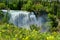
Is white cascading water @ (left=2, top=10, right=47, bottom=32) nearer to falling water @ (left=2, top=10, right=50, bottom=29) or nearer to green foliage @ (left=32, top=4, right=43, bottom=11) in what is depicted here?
falling water @ (left=2, top=10, right=50, bottom=29)

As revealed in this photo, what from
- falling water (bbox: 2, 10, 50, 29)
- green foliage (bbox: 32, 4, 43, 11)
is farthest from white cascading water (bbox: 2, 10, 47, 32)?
green foliage (bbox: 32, 4, 43, 11)

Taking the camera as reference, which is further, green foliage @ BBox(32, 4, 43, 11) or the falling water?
green foliage @ BBox(32, 4, 43, 11)

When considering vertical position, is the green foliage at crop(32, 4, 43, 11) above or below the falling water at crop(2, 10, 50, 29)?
above

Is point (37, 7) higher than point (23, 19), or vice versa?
point (37, 7)

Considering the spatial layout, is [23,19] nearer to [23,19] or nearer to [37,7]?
[23,19]

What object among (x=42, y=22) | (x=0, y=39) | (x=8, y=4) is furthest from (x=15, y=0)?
(x=0, y=39)

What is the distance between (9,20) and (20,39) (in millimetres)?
6271

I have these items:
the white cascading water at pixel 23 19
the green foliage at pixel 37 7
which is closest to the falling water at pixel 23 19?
the white cascading water at pixel 23 19

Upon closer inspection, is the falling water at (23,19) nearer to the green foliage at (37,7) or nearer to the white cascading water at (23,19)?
the white cascading water at (23,19)

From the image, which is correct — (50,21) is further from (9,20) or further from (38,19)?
(9,20)

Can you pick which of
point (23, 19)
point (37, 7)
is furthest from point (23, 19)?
point (37, 7)

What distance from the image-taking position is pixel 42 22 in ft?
33.2

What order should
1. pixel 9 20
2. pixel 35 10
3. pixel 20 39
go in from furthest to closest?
1. pixel 35 10
2. pixel 9 20
3. pixel 20 39

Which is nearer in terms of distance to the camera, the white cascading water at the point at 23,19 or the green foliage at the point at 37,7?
the white cascading water at the point at 23,19
